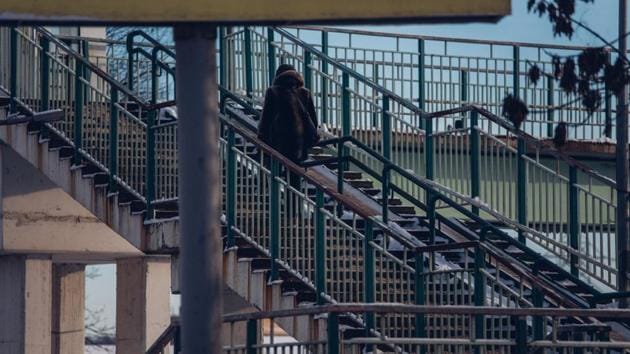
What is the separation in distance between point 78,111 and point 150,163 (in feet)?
5.77

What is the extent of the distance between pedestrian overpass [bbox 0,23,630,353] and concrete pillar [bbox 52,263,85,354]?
1.23 m

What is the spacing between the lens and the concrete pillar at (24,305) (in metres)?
22.5

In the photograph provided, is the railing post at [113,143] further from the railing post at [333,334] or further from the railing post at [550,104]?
the railing post at [550,104]

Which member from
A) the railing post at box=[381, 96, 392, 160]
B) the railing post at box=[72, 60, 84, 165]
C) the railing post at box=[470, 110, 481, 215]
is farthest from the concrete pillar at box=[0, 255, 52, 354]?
the railing post at box=[470, 110, 481, 215]

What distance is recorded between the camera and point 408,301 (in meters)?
15.9

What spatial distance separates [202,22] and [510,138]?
548 inches

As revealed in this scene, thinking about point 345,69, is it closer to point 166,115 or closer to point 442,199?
point 166,115

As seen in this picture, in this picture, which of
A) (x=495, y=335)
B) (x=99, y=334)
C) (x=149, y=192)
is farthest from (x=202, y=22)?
(x=99, y=334)

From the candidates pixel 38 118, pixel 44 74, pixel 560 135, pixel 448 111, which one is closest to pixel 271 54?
pixel 44 74

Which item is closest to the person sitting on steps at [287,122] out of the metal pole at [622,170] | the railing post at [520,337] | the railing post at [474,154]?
the railing post at [474,154]

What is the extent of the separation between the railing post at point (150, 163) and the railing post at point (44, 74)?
7.27 feet

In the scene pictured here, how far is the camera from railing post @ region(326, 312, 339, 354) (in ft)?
38.6

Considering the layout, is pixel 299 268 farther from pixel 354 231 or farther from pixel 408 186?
pixel 408 186

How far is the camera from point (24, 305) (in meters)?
22.5
